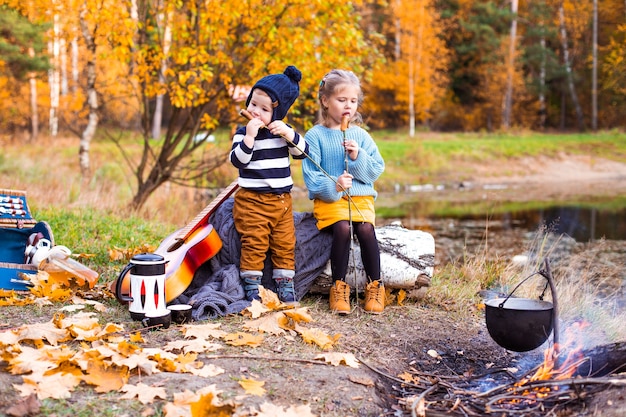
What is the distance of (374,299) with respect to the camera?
4688 millimetres

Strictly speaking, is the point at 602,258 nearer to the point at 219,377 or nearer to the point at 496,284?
the point at 496,284

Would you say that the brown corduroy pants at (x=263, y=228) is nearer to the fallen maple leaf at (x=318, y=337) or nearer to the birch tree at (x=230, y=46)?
the fallen maple leaf at (x=318, y=337)

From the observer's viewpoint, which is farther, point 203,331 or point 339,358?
point 203,331

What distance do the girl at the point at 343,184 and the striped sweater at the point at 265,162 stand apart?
204mm

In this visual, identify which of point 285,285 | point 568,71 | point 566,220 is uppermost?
point 568,71

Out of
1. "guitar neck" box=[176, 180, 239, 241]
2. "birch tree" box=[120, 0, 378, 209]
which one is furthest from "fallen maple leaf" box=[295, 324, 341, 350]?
"birch tree" box=[120, 0, 378, 209]

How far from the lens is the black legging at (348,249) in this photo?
4.69 metres

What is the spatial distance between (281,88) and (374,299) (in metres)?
1.59

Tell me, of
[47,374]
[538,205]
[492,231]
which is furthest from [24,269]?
[538,205]

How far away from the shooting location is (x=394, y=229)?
17.1 feet

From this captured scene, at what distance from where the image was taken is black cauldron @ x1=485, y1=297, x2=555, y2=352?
3727 mm

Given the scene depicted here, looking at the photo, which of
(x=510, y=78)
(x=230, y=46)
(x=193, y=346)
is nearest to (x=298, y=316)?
(x=193, y=346)

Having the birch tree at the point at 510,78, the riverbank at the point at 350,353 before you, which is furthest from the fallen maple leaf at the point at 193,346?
the birch tree at the point at 510,78

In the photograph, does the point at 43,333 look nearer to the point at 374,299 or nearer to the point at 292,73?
the point at 374,299
